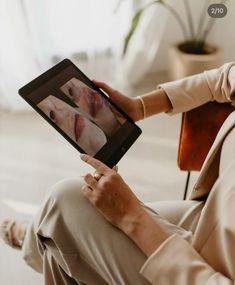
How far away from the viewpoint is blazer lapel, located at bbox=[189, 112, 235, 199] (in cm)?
79

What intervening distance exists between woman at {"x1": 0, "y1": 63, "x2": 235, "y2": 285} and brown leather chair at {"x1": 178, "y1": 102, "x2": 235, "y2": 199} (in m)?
0.13

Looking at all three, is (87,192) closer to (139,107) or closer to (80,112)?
(80,112)

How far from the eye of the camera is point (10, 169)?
5.56 ft

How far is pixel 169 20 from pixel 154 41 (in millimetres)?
168

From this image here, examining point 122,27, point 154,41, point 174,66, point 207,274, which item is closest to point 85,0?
point 122,27

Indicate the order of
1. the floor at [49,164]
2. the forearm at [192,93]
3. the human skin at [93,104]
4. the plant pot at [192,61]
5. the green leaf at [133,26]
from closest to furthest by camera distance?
the human skin at [93,104] → the forearm at [192,93] → the floor at [49,164] → the green leaf at [133,26] → the plant pot at [192,61]

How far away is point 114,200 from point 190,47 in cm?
161

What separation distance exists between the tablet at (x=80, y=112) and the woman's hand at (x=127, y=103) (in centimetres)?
4

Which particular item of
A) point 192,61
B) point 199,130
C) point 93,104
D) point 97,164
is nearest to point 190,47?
point 192,61

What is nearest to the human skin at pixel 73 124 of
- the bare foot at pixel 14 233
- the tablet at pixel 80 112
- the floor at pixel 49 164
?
the tablet at pixel 80 112

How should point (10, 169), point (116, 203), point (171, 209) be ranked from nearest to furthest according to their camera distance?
1. point (116, 203)
2. point (171, 209)
3. point (10, 169)

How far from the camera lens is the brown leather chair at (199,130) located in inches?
41.3

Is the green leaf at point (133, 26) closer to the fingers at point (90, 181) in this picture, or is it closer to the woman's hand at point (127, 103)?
the woman's hand at point (127, 103)

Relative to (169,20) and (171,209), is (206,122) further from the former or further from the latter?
(169,20)
